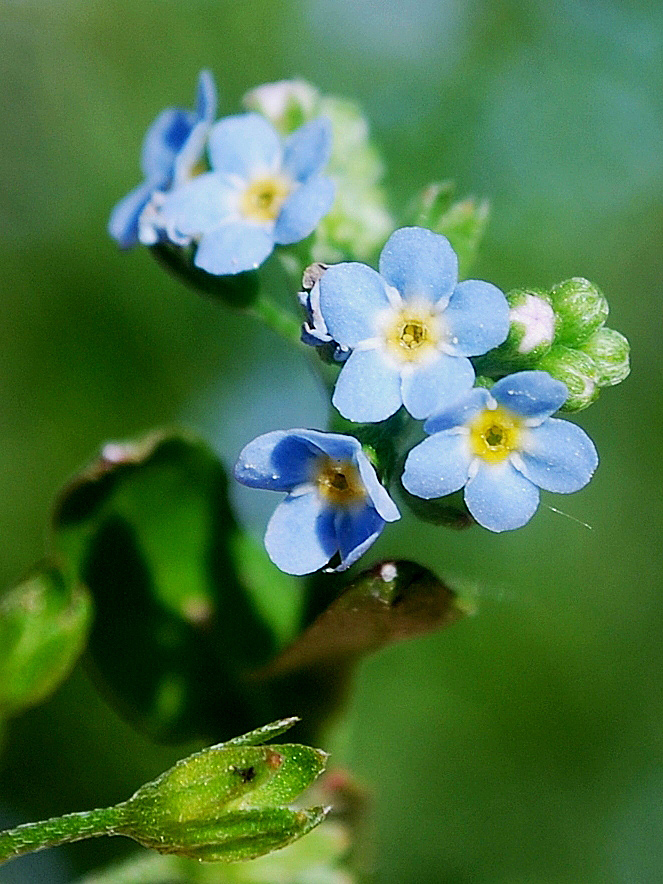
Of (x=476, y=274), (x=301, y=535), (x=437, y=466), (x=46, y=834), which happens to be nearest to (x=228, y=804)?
(x=46, y=834)

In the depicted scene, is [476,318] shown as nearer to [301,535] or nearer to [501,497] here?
[501,497]

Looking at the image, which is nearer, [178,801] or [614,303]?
[178,801]

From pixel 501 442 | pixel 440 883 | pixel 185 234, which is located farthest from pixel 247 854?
pixel 440 883

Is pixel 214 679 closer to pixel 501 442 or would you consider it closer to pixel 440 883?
pixel 501 442

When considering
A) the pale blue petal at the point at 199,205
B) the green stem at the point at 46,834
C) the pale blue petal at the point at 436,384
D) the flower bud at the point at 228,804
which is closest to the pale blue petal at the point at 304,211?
the pale blue petal at the point at 199,205

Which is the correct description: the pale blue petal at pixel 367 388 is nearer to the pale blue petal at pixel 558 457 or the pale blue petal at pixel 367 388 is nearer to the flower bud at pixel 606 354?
the pale blue petal at pixel 558 457

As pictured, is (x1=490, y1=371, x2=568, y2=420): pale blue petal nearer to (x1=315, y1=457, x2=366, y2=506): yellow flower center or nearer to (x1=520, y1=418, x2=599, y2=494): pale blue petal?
(x1=520, y1=418, x2=599, y2=494): pale blue petal
